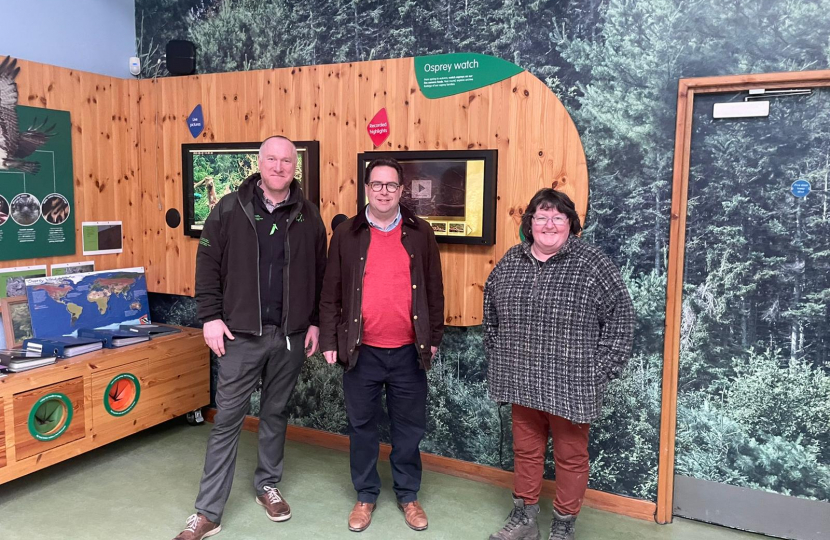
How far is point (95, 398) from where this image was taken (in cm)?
323

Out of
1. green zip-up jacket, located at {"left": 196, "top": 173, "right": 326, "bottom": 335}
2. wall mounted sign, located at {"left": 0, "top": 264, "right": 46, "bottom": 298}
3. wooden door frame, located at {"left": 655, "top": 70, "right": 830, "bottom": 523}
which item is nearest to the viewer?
wooden door frame, located at {"left": 655, "top": 70, "right": 830, "bottom": 523}

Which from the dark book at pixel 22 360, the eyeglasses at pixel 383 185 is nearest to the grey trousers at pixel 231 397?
the eyeglasses at pixel 383 185

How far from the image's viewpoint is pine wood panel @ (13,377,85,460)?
2867mm

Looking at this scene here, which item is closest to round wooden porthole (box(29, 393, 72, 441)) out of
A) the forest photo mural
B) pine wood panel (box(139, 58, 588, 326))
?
pine wood panel (box(139, 58, 588, 326))

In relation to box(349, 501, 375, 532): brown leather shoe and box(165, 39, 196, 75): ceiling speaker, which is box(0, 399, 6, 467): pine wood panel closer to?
box(349, 501, 375, 532): brown leather shoe

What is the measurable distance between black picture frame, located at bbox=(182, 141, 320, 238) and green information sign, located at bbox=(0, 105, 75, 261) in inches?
25.0

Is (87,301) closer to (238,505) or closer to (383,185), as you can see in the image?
(238,505)

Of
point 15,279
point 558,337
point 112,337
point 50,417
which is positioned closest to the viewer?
point 558,337

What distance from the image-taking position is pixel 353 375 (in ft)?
8.91

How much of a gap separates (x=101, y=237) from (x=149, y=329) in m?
0.65

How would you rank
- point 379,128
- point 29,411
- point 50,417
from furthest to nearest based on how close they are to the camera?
point 379,128 < point 50,417 < point 29,411

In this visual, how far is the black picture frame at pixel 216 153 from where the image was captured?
337cm

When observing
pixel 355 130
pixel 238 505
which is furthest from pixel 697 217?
pixel 238 505

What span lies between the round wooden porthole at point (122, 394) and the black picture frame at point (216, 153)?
92 cm
